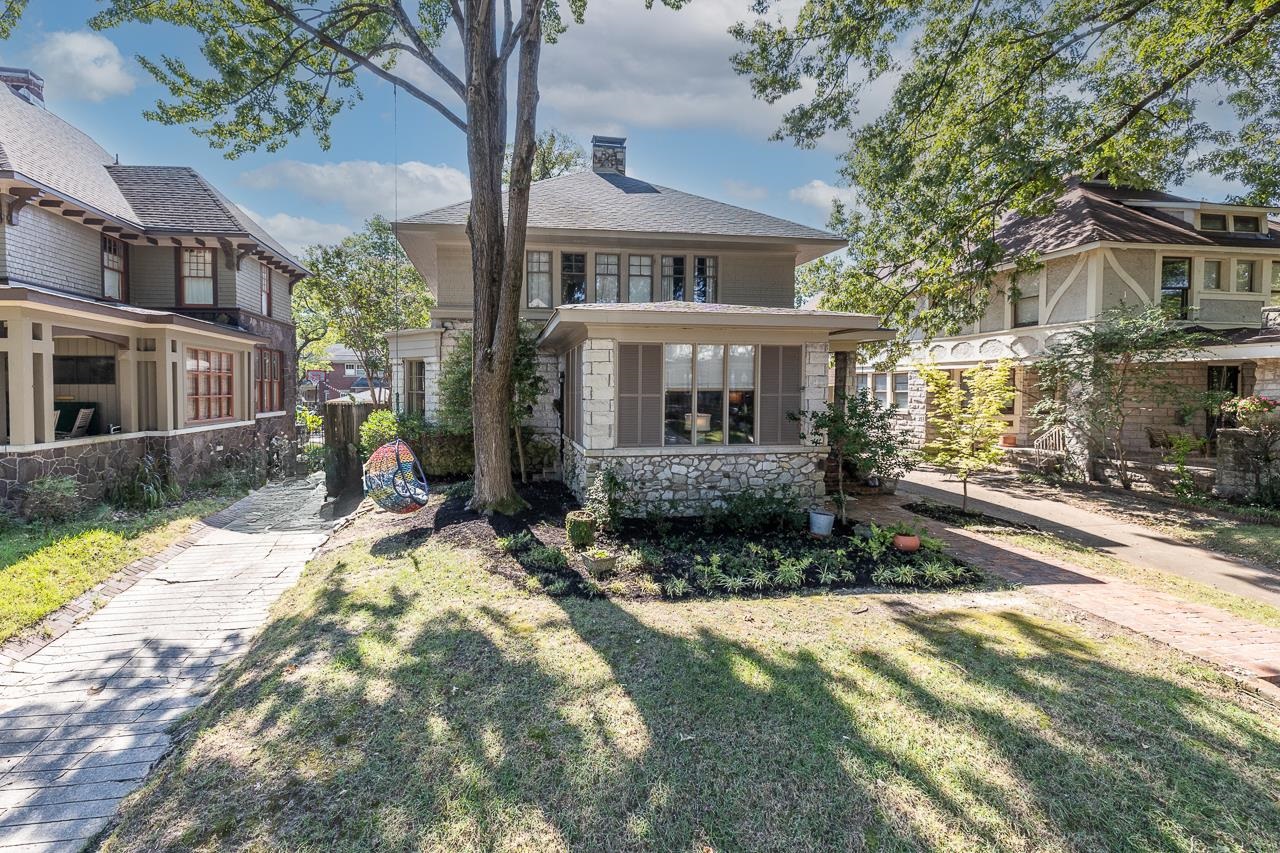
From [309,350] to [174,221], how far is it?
21.9 m

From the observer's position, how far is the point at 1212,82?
1070 cm

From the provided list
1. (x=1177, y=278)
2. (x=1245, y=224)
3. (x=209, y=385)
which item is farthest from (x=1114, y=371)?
(x=209, y=385)

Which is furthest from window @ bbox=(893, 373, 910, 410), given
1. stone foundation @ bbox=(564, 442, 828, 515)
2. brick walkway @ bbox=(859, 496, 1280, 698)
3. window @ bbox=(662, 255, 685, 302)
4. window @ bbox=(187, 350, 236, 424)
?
window @ bbox=(187, 350, 236, 424)

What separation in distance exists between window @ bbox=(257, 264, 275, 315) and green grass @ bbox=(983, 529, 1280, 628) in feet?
61.5

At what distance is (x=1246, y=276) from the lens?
13883 mm

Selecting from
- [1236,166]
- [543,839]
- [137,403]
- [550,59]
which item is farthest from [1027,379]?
[137,403]

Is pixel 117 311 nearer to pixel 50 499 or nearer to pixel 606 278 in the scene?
pixel 50 499

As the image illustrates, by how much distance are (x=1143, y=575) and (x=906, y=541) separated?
2.66 metres

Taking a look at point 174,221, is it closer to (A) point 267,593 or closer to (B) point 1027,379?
(A) point 267,593

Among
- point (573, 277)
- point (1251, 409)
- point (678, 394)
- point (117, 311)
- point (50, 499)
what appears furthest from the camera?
point (573, 277)

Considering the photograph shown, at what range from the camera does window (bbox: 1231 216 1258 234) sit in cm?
1455

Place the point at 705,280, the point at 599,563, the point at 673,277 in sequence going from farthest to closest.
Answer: the point at 705,280
the point at 673,277
the point at 599,563

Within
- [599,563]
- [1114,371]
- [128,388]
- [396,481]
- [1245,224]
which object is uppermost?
[1245,224]

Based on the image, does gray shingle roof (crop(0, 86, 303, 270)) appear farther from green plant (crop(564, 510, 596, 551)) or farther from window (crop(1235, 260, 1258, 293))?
window (crop(1235, 260, 1258, 293))
